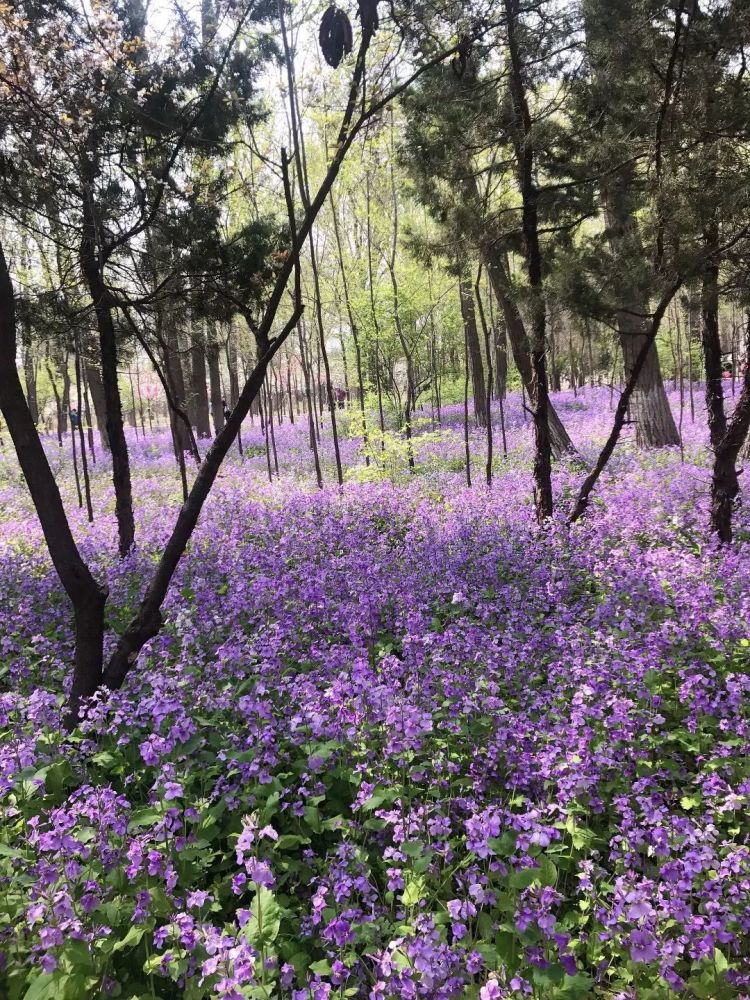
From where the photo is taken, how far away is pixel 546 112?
742 cm

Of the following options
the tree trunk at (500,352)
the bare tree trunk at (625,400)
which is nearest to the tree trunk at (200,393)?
the tree trunk at (500,352)

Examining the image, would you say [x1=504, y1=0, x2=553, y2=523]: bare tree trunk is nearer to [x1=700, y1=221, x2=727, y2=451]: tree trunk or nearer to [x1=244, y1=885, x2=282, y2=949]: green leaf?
[x1=700, y1=221, x2=727, y2=451]: tree trunk

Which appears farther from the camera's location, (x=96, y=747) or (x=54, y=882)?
(x=96, y=747)

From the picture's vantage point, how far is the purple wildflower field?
2.35 meters

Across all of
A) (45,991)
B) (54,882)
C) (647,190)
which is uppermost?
(647,190)

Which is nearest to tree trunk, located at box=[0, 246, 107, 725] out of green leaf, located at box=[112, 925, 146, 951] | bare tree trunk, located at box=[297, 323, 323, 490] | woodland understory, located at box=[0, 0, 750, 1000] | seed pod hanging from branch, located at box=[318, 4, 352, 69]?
woodland understory, located at box=[0, 0, 750, 1000]

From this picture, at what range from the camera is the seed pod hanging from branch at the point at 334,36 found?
4137mm

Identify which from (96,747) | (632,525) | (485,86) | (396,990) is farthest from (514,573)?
(485,86)

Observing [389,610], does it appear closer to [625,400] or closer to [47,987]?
[625,400]

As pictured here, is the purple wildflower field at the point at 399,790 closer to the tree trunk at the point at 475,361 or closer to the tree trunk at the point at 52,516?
the tree trunk at the point at 52,516

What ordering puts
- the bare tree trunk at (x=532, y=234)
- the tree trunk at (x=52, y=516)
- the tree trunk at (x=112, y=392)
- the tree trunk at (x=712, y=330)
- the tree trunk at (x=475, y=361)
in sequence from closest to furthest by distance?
the tree trunk at (x=52, y=516) → the tree trunk at (x=712, y=330) → the bare tree trunk at (x=532, y=234) → the tree trunk at (x=112, y=392) → the tree trunk at (x=475, y=361)

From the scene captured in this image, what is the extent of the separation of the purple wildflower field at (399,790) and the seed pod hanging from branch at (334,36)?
395cm

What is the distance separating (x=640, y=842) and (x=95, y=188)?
26.2 feet

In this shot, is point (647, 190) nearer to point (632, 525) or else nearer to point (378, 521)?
point (632, 525)
